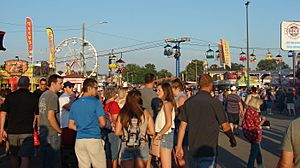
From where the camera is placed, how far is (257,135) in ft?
27.5

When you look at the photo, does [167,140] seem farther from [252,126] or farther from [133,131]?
[252,126]

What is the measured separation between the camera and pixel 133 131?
659 centimetres

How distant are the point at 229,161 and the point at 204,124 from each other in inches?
187

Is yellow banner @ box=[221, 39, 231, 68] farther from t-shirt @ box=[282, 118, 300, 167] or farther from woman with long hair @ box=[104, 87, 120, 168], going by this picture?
t-shirt @ box=[282, 118, 300, 167]

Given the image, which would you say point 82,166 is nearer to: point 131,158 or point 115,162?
point 131,158

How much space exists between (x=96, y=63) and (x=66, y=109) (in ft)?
107

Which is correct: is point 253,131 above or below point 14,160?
above

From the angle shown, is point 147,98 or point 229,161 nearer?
point 147,98

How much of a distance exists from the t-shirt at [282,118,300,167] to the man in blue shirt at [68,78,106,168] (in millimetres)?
3551

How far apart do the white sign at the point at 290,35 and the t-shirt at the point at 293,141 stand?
28.9 ft

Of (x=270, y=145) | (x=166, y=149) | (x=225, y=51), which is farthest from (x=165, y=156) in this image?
(x=225, y=51)

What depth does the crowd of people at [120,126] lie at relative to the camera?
577cm

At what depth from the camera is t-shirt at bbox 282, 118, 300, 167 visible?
3.37 metres

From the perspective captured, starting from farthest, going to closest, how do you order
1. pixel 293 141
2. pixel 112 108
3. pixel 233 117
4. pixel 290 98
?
pixel 290 98
pixel 233 117
pixel 112 108
pixel 293 141
